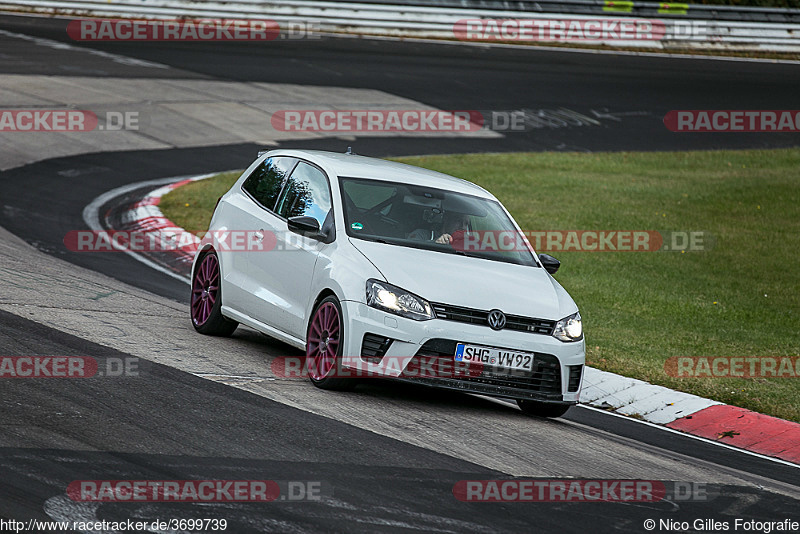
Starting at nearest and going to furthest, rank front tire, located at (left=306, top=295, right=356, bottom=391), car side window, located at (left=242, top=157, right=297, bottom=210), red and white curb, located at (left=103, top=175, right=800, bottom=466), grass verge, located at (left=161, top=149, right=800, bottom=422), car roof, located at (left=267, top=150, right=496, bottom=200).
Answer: front tire, located at (left=306, top=295, right=356, bottom=391), red and white curb, located at (left=103, top=175, right=800, bottom=466), car roof, located at (left=267, top=150, right=496, bottom=200), car side window, located at (left=242, top=157, right=297, bottom=210), grass verge, located at (left=161, top=149, right=800, bottom=422)

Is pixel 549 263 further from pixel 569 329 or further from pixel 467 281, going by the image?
pixel 467 281

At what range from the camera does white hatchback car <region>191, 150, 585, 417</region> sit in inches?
305

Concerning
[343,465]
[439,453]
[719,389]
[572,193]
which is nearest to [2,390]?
[343,465]

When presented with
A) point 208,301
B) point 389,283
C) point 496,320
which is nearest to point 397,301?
point 389,283

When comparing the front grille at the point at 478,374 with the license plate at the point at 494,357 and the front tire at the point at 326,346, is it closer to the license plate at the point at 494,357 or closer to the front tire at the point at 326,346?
the license plate at the point at 494,357

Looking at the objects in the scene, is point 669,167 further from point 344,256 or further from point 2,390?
point 2,390

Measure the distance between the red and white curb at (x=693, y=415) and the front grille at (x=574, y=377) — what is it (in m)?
1.31

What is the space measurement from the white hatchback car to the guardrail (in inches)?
981

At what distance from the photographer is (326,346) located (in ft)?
26.6

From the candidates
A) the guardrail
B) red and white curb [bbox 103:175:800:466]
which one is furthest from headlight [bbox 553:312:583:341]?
the guardrail

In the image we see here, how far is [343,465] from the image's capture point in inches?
246

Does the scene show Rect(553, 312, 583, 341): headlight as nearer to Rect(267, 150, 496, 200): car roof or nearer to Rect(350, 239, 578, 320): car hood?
Rect(350, 239, 578, 320): car hood

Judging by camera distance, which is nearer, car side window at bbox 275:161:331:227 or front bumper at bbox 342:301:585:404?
front bumper at bbox 342:301:585:404

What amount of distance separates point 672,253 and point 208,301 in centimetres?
850
